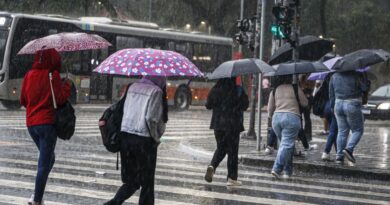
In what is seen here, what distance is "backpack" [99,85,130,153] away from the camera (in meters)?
7.19

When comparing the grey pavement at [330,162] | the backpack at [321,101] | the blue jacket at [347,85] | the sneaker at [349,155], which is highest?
the blue jacket at [347,85]

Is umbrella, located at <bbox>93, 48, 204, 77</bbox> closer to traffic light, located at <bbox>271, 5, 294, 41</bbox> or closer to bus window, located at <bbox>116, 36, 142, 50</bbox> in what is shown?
traffic light, located at <bbox>271, 5, 294, 41</bbox>

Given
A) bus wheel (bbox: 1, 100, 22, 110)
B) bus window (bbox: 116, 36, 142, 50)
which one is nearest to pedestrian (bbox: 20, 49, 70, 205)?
bus wheel (bbox: 1, 100, 22, 110)

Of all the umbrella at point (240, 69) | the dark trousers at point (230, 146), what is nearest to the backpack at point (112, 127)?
the umbrella at point (240, 69)

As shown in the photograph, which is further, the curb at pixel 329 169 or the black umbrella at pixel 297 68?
the curb at pixel 329 169

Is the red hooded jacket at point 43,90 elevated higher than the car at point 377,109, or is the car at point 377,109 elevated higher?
the red hooded jacket at point 43,90

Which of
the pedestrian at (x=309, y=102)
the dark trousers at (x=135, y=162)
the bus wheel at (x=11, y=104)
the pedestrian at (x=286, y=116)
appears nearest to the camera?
the dark trousers at (x=135, y=162)

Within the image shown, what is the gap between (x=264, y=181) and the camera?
11.5 m

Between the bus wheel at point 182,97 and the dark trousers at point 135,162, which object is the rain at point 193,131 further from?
the bus wheel at point 182,97

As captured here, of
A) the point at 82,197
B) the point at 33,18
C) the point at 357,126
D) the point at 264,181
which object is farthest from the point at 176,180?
the point at 33,18

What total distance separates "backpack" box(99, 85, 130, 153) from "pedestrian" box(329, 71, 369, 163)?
617cm

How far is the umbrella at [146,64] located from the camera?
725 centimetres

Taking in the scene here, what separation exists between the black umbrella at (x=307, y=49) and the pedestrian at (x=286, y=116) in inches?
64.9

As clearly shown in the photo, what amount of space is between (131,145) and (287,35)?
7.09m
